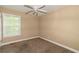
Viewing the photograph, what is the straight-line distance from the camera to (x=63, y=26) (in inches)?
110

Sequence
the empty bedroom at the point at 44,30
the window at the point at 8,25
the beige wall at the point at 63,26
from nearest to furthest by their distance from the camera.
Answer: the beige wall at the point at 63,26
the empty bedroom at the point at 44,30
the window at the point at 8,25

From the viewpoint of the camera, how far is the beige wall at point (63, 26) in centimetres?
233

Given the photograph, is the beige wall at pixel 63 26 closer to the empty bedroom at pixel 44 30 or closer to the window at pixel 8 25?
the empty bedroom at pixel 44 30

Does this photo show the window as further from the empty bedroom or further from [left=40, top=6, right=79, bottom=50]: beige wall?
[left=40, top=6, right=79, bottom=50]: beige wall

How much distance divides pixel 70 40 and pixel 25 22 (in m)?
2.28

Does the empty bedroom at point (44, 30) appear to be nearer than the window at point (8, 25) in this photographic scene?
Yes

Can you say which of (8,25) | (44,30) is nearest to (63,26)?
(44,30)

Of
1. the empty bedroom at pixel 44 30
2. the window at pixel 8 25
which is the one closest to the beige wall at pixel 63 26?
the empty bedroom at pixel 44 30

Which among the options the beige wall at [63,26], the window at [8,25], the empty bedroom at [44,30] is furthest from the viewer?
the window at [8,25]

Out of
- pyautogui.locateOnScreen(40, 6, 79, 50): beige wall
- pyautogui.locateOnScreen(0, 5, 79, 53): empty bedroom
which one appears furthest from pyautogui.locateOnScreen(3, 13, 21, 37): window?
pyautogui.locateOnScreen(40, 6, 79, 50): beige wall

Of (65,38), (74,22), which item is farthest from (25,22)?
(74,22)

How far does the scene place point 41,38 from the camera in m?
3.17

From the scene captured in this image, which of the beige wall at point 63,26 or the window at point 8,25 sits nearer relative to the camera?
the beige wall at point 63,26

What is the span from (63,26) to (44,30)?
2.15ft
